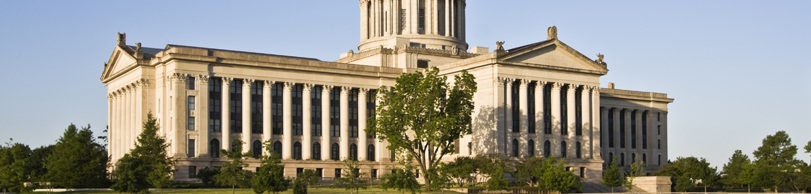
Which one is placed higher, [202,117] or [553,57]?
[553,57]

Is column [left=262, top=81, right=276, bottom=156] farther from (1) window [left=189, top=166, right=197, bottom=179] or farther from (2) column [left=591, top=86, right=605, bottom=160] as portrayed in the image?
(2) column [left=591, top=86, right=605, bottom=160]

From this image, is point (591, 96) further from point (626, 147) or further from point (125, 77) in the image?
point (125, 77)

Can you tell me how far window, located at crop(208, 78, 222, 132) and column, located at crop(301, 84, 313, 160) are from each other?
9.75 meters

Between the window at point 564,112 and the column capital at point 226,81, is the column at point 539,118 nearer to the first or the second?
the window at point 564,112

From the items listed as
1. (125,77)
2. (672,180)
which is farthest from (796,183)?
(125,77)

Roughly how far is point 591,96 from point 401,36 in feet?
80.7

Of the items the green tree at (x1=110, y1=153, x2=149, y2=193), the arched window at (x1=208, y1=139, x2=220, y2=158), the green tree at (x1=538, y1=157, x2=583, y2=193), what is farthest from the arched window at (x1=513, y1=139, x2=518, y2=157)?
the green tree at (x1=110, y1=153, x2=149, y2=193)

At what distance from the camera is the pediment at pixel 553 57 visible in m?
120

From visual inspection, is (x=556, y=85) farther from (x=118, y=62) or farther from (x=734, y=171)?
(x=118, y=62)

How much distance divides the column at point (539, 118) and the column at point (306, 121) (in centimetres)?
2443

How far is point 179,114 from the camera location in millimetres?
111812

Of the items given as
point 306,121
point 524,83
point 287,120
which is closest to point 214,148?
point 287,120

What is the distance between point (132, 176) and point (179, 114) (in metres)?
27.0

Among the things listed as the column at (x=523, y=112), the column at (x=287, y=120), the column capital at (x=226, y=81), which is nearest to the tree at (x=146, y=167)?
the column capital at (x=226, y=81)
